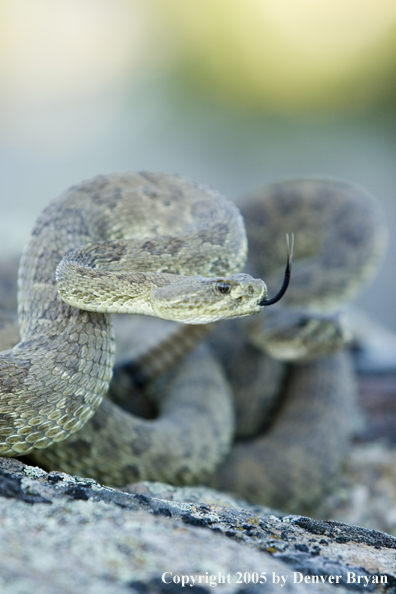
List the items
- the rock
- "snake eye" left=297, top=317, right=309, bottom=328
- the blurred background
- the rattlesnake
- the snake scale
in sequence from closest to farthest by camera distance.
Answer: the rock → the rattlesnake → the snake scale → "snake eye" left=297, top=317, right=309, bottom=328 → the blurred background

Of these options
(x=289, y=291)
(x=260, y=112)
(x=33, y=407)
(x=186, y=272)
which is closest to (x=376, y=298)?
(x=289, y=291)

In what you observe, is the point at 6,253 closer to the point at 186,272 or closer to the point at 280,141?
the point at 186,272

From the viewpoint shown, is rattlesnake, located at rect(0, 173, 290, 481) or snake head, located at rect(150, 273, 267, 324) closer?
rattlesnake, located at rect(0, 173, 290, 481)

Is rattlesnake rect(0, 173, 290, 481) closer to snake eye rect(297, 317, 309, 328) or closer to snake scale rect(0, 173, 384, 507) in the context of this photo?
snake scale rect(0, 173, 384, 507)

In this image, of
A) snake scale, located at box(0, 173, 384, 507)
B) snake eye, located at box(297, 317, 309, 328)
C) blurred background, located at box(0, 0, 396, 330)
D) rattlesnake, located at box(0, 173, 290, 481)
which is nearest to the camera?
rattlesnake, located at box(0, 173, 290, 481)

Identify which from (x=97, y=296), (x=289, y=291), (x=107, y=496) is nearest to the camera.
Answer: (x=107, y=496)

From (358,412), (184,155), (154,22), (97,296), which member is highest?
(154,22)

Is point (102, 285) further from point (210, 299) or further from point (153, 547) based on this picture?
point (153, 547)

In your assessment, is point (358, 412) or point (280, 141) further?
point (280, 141)

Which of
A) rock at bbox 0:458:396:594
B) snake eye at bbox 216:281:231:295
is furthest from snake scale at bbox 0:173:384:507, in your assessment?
rock at bbox 0:458:396:594
